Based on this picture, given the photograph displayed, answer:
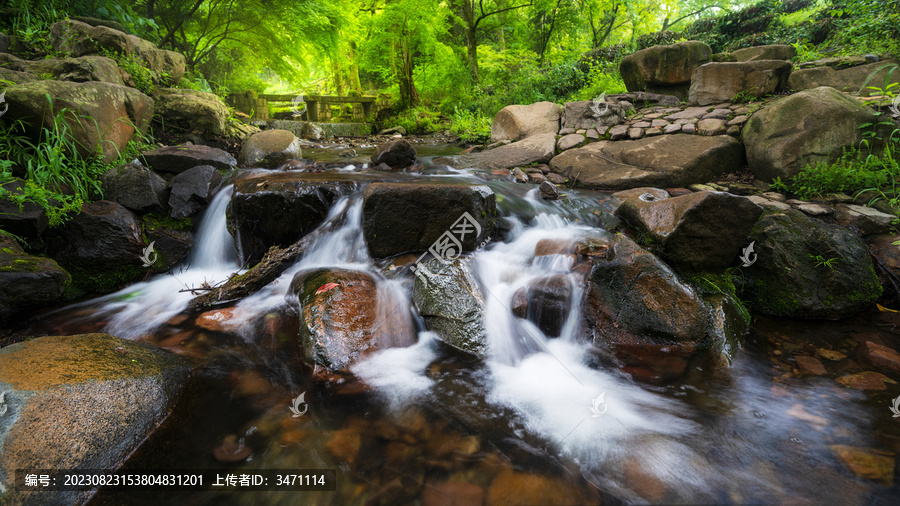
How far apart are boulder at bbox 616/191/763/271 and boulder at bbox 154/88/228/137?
789 centimetres

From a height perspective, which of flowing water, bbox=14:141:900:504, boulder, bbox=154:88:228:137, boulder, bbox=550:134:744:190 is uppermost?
boulder, bbox=154:88:228:137

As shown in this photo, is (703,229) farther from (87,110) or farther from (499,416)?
(87,110)

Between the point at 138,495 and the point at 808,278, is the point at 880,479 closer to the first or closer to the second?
the point at 808,278

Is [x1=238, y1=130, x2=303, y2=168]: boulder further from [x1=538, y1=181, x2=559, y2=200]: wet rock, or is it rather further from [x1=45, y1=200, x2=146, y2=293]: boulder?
[x1=538, y1=181, x2=559, y2=200]: wet rock

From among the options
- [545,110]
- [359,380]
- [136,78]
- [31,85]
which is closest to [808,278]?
[359,380]

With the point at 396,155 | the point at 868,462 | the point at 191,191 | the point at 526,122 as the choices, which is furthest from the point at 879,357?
the point at 191,191

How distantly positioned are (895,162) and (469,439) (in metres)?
6.15

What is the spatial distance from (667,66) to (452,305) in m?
8.73

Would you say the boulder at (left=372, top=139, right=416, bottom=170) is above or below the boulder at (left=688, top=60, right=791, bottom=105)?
below

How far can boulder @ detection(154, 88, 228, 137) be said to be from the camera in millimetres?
6504

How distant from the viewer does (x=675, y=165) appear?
6.08 metres

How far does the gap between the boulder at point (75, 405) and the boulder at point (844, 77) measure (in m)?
10.3

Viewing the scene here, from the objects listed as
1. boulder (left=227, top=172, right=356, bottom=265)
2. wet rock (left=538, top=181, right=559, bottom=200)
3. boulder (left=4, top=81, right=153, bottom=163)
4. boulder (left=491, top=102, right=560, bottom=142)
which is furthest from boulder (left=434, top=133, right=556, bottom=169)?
boulder (left=4, top=81, right=153, bottom=163)

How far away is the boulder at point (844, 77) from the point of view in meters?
6.18
